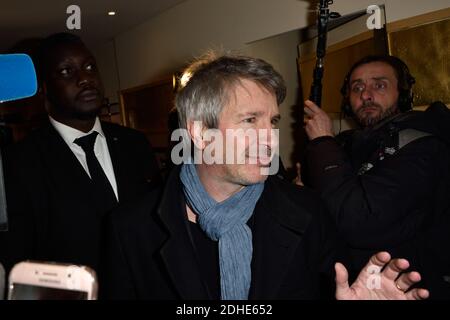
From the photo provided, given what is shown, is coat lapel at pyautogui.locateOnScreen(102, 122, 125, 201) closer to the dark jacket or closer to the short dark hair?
the short dark hair

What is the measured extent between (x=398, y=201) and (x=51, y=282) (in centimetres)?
89

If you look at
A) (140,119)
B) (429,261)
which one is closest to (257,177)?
(429,261)

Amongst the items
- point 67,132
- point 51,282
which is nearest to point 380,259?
point 51,282

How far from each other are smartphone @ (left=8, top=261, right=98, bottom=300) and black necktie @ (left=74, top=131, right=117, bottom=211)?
25.9 inches

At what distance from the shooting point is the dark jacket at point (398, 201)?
108 centimetres

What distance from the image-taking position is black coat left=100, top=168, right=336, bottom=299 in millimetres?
953

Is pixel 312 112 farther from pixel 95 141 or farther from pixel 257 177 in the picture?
pixel 95 141

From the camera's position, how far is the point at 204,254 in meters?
1.04

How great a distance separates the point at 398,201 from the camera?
3.55 feet

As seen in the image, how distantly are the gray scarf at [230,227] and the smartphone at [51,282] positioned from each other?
465mm

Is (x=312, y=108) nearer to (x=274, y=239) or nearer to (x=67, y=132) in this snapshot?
(x=274, y=239)

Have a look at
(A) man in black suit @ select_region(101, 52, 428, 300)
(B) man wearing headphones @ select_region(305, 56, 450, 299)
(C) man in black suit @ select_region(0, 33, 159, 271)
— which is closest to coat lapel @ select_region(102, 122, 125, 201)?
(C) man in black suit @ select_region(0, 33, 159, 271)

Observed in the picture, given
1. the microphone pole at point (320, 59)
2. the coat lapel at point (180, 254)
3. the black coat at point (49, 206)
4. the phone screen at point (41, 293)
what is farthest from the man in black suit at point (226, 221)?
the microphone pole at point (320, 59)
